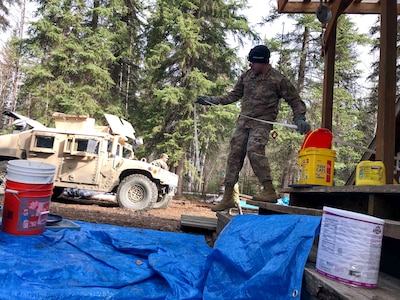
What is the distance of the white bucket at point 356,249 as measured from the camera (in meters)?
1.47

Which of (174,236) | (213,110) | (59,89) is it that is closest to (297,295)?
(174,236)

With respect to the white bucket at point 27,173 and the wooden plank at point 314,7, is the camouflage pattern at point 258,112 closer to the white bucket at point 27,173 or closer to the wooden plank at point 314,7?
the wooden plank at point 314,7

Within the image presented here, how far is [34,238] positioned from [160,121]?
12.9m

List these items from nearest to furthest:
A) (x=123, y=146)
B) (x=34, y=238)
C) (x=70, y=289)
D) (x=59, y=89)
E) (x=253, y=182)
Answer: (x=70, y=289)
(x=34, y=238)
(x=123, y=146)
(x=59, y=89)
(x=253, y=182)

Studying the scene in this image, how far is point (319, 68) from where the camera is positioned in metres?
18.2

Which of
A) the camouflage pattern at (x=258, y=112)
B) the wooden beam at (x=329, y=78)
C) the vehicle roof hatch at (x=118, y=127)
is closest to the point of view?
the camouflage pattern at (x=258, y=112)

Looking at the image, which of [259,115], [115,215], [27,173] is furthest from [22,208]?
→ [115,215]

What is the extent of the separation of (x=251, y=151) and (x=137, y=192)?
626cm

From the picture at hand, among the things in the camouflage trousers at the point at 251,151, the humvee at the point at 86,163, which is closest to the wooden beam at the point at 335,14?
the camouflage trousers at the point at 251,151

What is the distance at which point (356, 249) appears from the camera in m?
1.47

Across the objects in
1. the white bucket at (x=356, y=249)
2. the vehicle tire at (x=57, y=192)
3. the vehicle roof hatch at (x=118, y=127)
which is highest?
the vehicle roof hatch at (x=118, y=127)

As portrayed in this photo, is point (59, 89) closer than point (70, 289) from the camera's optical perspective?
No

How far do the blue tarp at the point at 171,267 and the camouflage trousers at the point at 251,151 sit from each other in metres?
1.10

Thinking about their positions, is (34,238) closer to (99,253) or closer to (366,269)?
(99,253)
